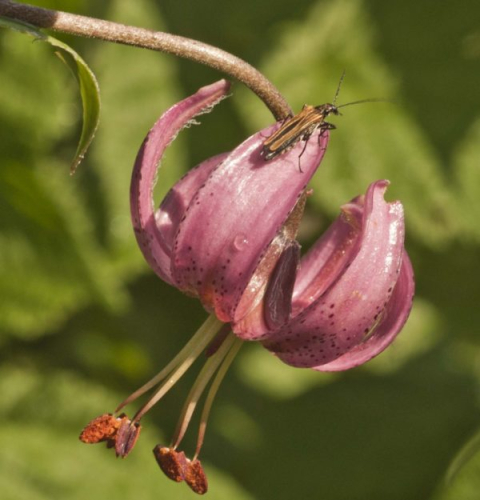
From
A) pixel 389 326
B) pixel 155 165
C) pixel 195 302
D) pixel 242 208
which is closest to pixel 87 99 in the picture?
pixel 155 165

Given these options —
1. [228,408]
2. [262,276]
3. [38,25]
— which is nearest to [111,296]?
[228,408]

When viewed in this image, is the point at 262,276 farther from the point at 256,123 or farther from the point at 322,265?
the point at 256,123

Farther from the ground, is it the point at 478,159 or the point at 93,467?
the point at 478,159

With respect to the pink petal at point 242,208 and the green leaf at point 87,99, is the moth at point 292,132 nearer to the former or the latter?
the pink petal at point 242,208

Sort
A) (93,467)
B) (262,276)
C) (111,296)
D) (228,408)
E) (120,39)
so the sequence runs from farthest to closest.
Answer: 1. (228,408)
2. (93,467)
3. (111,296)
4. (262,276)
5. (120,39)

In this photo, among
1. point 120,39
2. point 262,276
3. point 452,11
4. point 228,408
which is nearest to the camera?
point 120,39

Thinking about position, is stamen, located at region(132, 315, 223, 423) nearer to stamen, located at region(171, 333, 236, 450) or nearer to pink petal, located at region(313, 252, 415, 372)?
stamen, located at region(171, 333, 236, 450)

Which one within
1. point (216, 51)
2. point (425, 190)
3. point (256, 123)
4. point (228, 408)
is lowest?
point (228, 408)

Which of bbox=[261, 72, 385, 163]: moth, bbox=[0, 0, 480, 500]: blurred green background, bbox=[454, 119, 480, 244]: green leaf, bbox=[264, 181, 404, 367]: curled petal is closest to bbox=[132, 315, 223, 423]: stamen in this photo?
bbox=[264, 181, 404, 367]: curled petal
